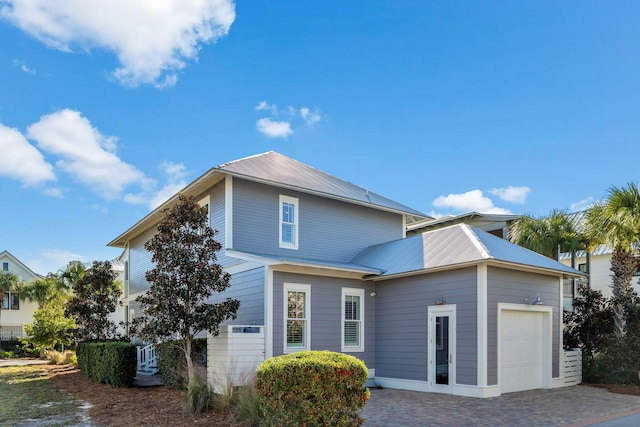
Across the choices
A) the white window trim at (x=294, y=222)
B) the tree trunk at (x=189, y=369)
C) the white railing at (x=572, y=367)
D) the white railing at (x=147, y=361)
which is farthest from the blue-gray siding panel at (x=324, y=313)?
the white railing at (x=147, y=361)

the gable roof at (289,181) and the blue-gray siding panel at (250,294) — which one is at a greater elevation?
the gable roof at (289,181)

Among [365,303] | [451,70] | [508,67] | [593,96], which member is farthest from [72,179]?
[593,96]

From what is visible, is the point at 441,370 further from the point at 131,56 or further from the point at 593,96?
the point at 131,56

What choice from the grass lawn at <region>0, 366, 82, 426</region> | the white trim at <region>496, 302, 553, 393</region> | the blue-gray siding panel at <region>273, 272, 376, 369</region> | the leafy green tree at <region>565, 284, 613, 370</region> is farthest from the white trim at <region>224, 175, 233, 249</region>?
the leafy green tree at <region>565, 284, 613, 370</region>

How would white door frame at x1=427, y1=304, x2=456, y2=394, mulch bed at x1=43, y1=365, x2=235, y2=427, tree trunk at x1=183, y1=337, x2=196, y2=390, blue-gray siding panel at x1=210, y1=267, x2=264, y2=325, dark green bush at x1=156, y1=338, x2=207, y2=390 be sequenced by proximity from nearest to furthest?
mulch bed at x1=43, y1=365, x2=235, y2=427
tree trunk at x1=183, y1=337, x2=196, y2=390
white door frame at x1=427, y1=304, x2=456, y2=394
dark green bush at x1=156, y1=338, x2=207, y2=390
blue-gray siding panel at x1=210, y1=267, x2=264, y2=325

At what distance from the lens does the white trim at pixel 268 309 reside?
12.8 m

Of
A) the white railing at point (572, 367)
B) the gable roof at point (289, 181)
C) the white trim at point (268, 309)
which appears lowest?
the white railing at point (572, 367)

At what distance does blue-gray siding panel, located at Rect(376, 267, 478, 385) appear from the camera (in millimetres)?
12445

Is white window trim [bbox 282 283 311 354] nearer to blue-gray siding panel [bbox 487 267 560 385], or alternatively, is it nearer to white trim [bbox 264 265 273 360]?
white trim [bbox 264 265 273 360]

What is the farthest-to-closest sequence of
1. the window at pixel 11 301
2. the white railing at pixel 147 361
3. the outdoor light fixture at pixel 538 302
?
the window at pixel 11 301 < the white railing at pixel 147 361 < the outdoor light fixture at pixel 538 302

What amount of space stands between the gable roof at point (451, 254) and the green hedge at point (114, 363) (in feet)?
25.0

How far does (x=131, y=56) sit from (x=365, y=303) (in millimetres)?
9854

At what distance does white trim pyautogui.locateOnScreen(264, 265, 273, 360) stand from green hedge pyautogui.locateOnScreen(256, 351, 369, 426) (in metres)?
5.50

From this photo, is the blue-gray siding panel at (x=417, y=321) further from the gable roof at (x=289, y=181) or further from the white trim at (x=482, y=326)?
the gable roof at (x=289, y=181)
